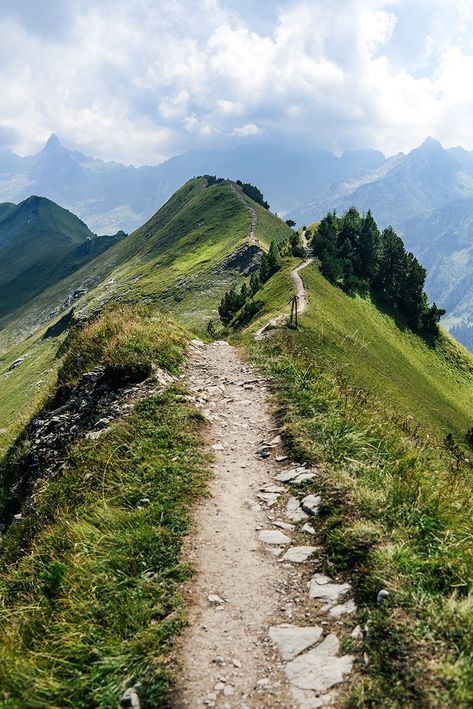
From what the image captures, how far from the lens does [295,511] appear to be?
8.45 meters

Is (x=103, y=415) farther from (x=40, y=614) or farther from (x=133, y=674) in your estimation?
(x=133, y=674)

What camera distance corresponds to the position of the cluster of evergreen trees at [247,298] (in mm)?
53334

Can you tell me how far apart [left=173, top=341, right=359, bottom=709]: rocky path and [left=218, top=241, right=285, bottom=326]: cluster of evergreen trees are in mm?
41658

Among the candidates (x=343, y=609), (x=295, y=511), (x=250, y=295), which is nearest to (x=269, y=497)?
(x=295, y=511)

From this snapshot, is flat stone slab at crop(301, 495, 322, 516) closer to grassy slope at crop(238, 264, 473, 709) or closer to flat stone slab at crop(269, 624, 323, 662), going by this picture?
grassy slope at crop(238, 264, 473, 709)

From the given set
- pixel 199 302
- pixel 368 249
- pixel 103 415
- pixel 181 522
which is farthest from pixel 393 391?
pixel 199 302

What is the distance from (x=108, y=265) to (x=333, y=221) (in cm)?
10882

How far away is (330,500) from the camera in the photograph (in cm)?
815

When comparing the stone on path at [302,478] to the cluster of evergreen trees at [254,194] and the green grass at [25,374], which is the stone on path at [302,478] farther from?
the cluster of evergreen trees at [254,194]

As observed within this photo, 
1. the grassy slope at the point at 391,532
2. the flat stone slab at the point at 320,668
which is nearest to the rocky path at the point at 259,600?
the flat stone slab at the point at 320,668

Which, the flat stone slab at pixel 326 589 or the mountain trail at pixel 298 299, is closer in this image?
the flat stone slab at pixel 326 589

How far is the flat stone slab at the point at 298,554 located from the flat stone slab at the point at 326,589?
1.66 feet

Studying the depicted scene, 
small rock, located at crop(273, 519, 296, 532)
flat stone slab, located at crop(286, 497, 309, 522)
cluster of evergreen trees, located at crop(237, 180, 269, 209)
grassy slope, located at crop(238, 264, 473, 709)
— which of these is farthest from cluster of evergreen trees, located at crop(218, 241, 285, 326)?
cluster of evergreen trees, located at crop(237, 180, 269, 209)

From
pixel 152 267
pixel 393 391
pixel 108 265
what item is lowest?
pixel 393 391
